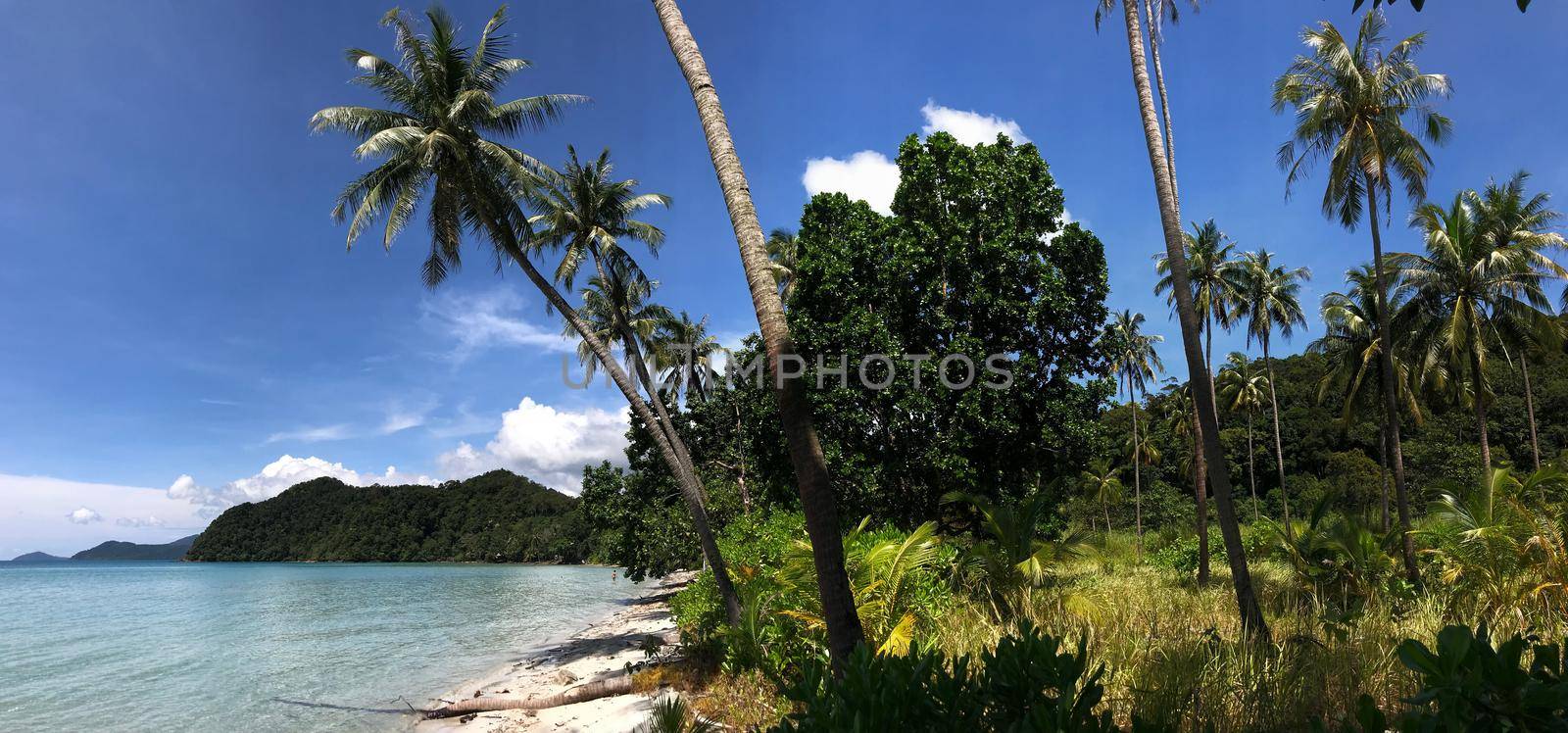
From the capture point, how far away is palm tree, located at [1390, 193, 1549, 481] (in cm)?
1820

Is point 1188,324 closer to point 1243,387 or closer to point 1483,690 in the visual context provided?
point 1483,690

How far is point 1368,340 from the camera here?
76.6 feet

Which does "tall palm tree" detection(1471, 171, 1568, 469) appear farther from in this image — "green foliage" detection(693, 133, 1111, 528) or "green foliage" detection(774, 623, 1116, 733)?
"green foliage" detection(774, 623, 1116, 733)

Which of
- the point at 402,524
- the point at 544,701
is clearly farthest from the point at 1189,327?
the point at 402,524

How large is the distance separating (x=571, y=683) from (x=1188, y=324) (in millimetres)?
11998

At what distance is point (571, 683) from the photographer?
12828 millimetres

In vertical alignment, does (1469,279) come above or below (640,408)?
above

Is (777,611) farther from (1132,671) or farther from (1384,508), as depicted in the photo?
(1384,508)

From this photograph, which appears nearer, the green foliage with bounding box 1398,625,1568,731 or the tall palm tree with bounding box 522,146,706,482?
the green foliage with bounding box 1398,625,1568,731

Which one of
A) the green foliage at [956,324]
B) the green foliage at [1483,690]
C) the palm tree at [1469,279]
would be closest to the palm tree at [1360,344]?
the palm tree at [1469,279]

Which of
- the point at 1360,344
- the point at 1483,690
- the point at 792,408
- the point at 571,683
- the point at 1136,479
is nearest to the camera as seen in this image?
the point at 1483,690

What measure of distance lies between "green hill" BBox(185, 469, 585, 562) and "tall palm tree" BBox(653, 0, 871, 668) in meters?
104

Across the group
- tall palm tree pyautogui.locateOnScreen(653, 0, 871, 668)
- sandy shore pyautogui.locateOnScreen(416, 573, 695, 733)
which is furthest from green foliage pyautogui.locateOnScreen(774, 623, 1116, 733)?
sandy shore pyautogui.locateOnScreen(416, 573, 695, 733)

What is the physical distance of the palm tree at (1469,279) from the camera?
59.7 ft
